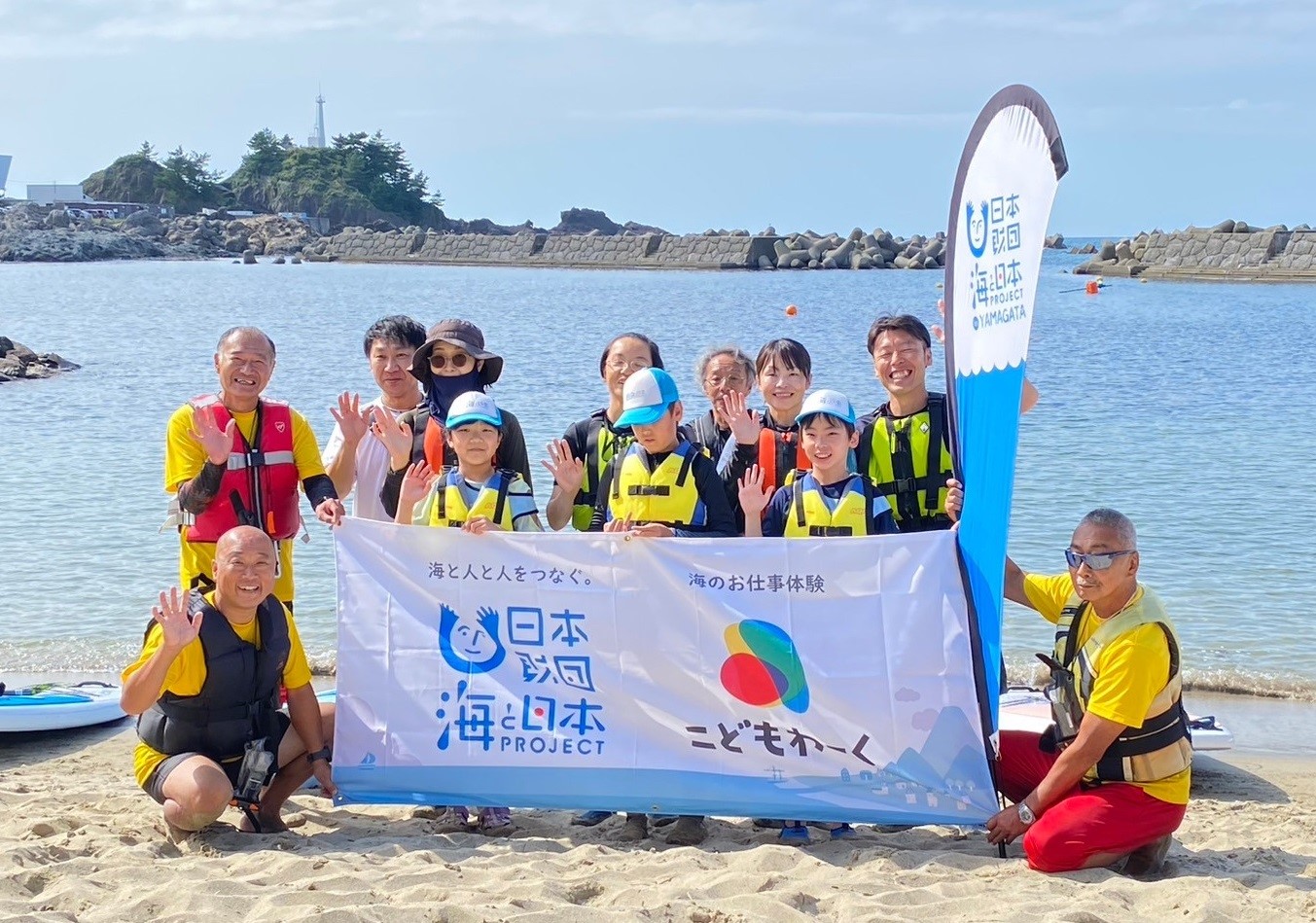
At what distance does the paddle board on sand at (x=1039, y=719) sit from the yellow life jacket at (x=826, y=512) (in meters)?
1.84

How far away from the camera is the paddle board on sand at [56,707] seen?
7383mm

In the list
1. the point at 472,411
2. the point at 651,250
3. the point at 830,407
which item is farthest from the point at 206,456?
the point at 651,250

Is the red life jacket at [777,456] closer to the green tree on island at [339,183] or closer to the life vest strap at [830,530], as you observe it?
the life vest strap at [830,530]

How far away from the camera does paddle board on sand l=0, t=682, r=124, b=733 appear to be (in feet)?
24.2

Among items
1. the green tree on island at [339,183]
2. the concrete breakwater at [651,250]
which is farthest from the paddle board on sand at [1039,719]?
the green tree on island at [339,183]

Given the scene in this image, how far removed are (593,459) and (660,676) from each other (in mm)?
1123

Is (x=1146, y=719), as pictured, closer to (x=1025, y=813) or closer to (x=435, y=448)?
(x=1025, y=813)

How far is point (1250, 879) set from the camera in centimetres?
482

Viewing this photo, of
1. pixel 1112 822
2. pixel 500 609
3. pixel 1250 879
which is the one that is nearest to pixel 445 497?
pixel 500 609

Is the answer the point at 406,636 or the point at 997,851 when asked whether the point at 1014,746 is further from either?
the point at 406,636

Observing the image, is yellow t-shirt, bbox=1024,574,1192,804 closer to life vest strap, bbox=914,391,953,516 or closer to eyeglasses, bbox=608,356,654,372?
life vest strap, bbox=914,391,953,516

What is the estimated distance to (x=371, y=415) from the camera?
20.5 feet

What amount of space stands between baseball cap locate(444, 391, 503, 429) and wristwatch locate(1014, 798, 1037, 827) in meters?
2.45

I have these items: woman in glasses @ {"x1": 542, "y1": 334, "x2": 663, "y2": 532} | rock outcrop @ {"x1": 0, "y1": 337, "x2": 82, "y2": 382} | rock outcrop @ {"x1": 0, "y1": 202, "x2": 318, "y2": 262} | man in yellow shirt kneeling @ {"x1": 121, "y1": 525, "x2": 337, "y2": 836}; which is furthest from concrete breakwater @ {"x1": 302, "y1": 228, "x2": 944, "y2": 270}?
man in yellow shirt kneeling @ {"x1": 121, "y1": 525, "x2": 337, "y2": 836}
